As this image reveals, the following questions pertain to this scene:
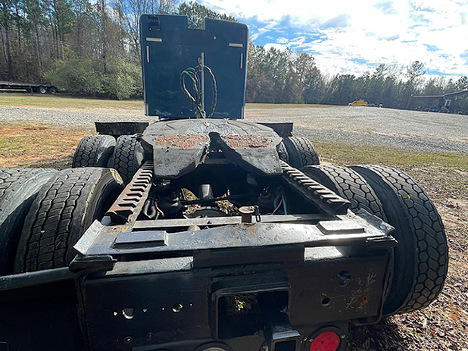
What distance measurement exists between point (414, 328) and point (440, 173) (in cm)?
655

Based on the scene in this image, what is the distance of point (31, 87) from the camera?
3688cm

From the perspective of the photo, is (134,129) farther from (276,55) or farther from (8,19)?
(276,55)

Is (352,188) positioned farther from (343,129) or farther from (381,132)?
(381,132)

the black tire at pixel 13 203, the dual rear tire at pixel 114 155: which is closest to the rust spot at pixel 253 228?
the black tire at pixel 13 203

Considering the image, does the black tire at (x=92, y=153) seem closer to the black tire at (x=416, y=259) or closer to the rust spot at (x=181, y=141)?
the rust spot at (x=181, y=141)

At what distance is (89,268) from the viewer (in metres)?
1.14

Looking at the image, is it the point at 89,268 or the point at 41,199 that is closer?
the point at 89,268

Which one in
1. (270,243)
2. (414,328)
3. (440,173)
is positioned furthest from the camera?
(440,173)

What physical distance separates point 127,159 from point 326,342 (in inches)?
125

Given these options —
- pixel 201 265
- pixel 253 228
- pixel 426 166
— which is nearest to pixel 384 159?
pixel 426 166

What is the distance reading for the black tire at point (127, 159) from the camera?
12.1 ft

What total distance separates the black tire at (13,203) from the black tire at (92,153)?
1.76 m

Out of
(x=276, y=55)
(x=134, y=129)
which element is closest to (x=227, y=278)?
(x=134, y=129)

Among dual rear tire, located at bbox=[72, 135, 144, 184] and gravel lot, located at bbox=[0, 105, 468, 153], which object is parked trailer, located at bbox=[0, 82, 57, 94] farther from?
dual rear tire, located at bbox=[72, 135, 144, 184]
